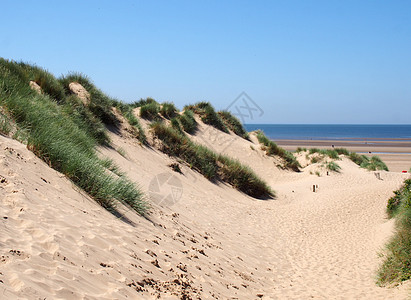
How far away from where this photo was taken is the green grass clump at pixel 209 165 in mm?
16125

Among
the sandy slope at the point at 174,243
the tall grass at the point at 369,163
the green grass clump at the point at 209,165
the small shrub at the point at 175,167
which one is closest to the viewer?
the sandy slope at the point at 174,243

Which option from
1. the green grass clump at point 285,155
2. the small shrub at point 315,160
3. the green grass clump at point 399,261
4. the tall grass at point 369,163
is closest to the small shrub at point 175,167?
the green grass clump at point 399,261

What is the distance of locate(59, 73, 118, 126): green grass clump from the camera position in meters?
14.8

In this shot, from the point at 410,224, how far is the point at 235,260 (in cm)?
394

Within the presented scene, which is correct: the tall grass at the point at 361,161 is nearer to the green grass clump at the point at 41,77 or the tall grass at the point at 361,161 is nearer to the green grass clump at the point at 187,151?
the green grass clump at the point at 187,151

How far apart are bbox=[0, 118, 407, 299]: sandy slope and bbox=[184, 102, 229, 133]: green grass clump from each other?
925 centimetres

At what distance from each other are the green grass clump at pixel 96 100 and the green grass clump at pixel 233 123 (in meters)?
10.6

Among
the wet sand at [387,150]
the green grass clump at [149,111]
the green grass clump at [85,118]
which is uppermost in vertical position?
the wet sand at [387,150]

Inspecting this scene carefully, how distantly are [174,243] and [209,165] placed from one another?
9.59 meters

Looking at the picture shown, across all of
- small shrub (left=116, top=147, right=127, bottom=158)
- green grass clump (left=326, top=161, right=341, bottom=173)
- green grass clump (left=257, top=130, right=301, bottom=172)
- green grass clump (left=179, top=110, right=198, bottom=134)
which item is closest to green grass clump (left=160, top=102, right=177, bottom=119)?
green grass clump (left=179, top=110, right=198, bottom=134)

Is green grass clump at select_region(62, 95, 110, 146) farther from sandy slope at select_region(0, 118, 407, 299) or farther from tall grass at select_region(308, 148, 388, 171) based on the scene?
tall grass at select_region(308, 148, 388, 171)

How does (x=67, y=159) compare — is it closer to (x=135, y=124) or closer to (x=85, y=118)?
(x=85, y=118)

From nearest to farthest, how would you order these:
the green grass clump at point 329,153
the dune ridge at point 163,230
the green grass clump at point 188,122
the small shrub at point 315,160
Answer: the dune ridge at point 163,230 < the green grass clump at point 188,122 < the green grass clump at point 329,153 < the small shrub at point 315,160

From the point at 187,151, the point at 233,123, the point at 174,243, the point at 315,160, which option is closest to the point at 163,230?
the point at 174,243
